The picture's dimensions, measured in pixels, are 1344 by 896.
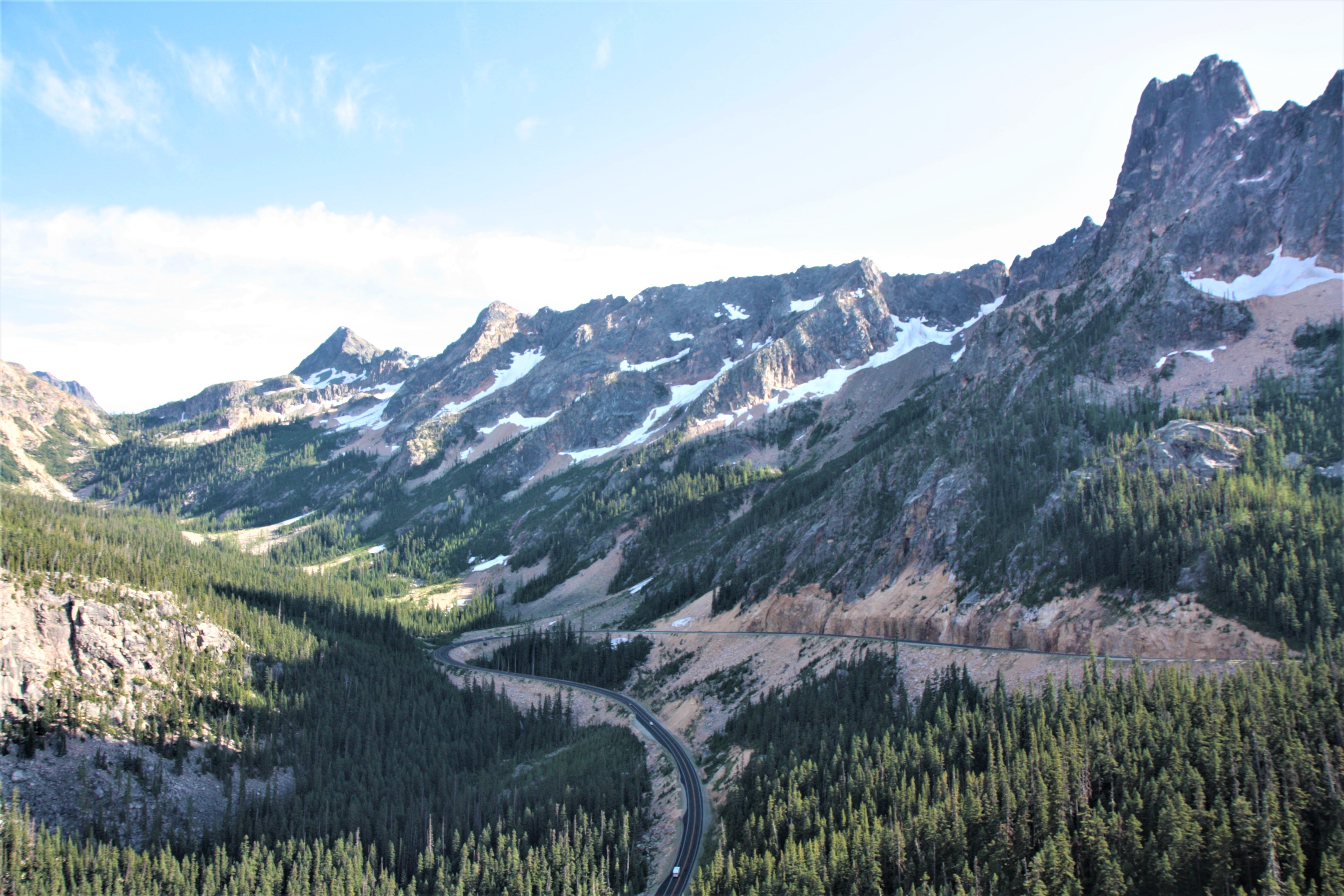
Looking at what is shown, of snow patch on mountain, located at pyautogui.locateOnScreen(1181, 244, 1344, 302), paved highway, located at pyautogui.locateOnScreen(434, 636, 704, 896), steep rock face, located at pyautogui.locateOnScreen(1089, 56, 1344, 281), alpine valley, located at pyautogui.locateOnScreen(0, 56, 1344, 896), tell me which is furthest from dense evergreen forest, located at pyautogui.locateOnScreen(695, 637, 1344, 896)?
steep rock face, located at pyautogui.locateOnScreen(1089, 56, 1344, 281)

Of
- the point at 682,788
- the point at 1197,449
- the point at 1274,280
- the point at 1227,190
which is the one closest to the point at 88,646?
the point at 682,788

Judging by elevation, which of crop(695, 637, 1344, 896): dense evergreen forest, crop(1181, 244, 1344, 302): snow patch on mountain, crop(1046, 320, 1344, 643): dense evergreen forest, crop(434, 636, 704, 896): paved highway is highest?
crop(1181, 244, 1344, 302): snow patch on mountain

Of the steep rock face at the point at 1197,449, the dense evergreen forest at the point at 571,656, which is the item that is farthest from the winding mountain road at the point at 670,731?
the steep rock face at the point at 1197,449

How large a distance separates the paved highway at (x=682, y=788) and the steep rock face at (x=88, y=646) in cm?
5447

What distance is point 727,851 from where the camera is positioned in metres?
59.6

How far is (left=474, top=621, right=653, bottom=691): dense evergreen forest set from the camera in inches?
4801

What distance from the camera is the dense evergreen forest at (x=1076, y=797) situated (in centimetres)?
4050

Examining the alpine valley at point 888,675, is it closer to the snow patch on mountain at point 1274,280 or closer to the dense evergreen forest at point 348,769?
the dense evergreen forest at point 348,769

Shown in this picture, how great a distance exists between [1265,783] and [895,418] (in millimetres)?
146712

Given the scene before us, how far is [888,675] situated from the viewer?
79250mm

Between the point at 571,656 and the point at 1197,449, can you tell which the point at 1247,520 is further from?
the point at 571,656

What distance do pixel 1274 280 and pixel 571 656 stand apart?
14505cm

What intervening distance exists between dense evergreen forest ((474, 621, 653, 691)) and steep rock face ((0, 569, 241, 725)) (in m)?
55.1

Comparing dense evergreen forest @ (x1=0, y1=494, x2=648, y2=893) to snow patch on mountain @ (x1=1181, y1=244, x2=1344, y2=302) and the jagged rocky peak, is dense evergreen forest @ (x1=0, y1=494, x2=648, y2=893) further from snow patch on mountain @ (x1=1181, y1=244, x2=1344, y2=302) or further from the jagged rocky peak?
the jagged rocky peak
